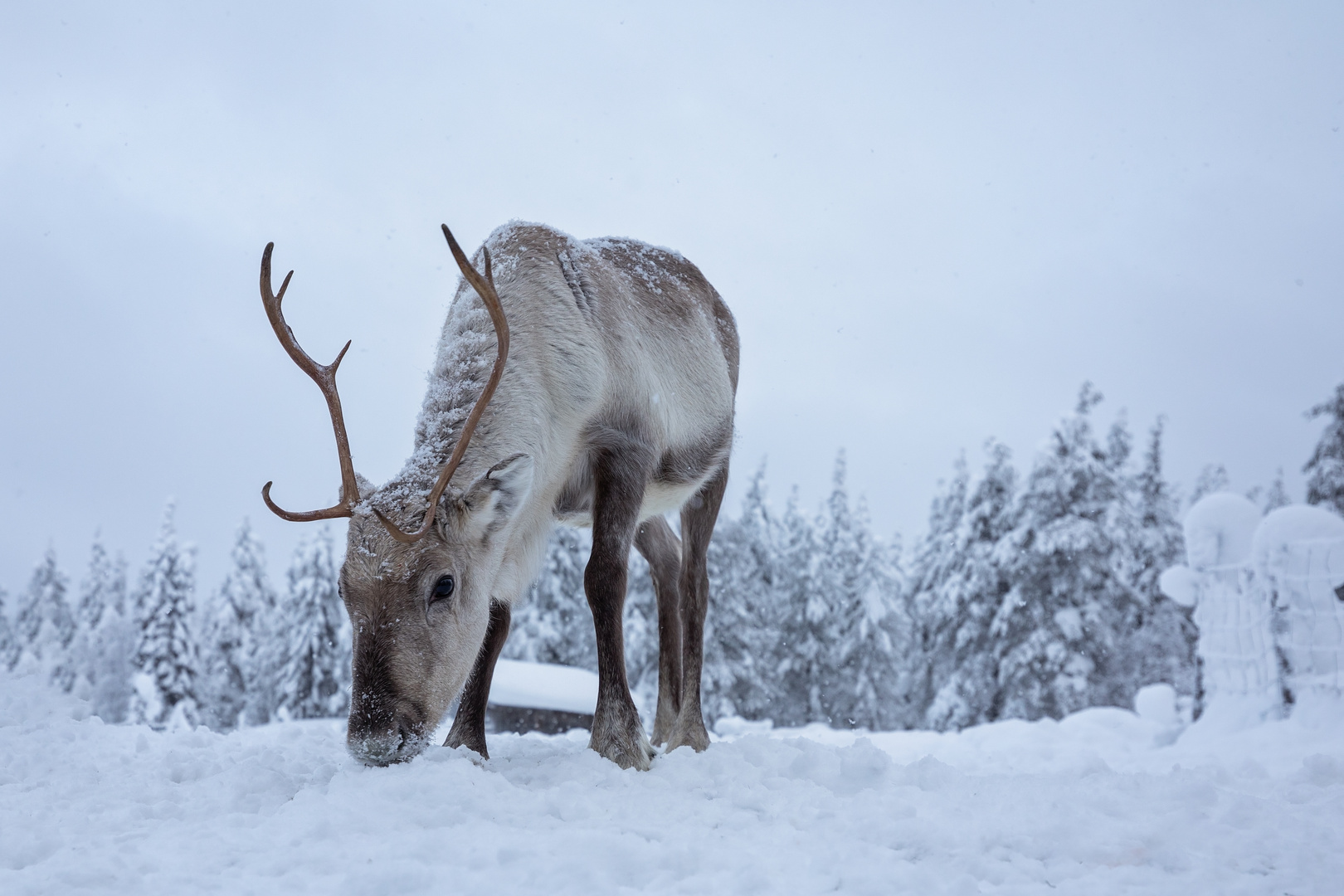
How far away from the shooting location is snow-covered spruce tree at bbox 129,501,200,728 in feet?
90.0

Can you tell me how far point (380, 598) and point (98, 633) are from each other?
1813 inches

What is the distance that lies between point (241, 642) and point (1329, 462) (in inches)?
1433

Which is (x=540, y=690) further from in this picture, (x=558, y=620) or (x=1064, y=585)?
(x=1064, y=585)

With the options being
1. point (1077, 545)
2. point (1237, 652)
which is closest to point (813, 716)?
point (1077, 545)

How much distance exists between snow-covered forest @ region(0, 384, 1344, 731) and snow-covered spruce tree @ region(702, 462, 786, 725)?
0.07 metres

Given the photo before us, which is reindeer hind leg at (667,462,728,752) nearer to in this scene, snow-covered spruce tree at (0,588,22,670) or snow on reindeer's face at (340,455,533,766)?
snow on reindeer's face at (340,455,533,766)

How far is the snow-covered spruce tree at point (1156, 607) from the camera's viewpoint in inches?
1048

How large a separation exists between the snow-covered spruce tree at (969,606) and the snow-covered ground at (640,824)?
2046 cm

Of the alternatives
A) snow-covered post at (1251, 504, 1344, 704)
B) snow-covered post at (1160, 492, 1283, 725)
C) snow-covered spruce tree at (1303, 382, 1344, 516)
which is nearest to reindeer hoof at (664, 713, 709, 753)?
snow-covered post at (1251, 504, 1344, 704)

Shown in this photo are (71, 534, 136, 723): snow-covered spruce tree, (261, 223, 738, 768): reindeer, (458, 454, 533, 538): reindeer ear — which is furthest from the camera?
(71, 534, 136, 723): snow-covered spruce tree

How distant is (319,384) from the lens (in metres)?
3.98

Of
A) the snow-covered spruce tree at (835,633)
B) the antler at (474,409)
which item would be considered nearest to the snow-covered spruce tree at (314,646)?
the snow-covered spruce tree at (835,633)

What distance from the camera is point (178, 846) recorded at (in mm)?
2502

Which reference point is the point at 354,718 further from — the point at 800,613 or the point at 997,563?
the point at 800,613
